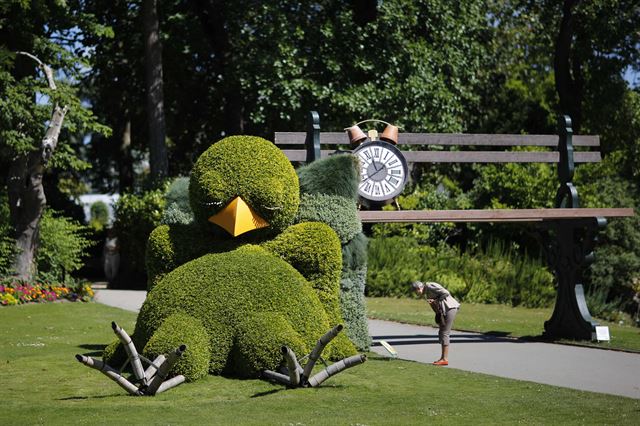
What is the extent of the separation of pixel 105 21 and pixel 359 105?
813 cm

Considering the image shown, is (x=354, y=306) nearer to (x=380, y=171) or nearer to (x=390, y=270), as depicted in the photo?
(x=380, y=171)

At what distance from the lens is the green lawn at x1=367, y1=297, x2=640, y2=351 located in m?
Answer: 14.7

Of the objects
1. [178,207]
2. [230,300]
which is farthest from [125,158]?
[230,300]

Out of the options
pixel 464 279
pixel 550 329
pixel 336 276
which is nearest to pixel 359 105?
pixel 464 279

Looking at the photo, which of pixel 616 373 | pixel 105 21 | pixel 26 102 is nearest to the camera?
pixel 616 373

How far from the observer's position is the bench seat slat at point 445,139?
40.1 feet

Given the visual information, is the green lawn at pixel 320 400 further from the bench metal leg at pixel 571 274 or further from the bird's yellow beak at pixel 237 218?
the bench metal leg at pixel 571 274

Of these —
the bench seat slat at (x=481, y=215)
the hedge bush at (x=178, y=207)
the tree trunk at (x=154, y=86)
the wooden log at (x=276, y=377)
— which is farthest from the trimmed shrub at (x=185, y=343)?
the tree trunk at (x=154, y=86)

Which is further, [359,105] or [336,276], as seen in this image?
[359,105]

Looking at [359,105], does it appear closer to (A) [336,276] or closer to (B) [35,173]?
(B) [35,173]

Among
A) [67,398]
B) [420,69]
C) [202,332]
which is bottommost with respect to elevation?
[67,398]

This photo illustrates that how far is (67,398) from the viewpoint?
8430 mm

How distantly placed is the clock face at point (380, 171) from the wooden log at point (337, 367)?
369 cm

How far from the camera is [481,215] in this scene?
12570 mm
